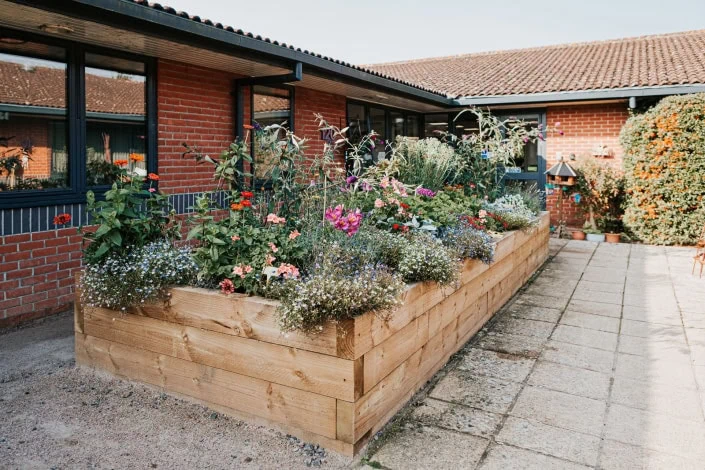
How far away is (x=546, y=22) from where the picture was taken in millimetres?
18016

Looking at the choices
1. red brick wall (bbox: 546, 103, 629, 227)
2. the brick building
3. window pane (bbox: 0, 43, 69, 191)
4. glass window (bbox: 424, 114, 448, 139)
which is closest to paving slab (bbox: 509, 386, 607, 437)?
the brick building

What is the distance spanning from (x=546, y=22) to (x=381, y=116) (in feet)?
33.4

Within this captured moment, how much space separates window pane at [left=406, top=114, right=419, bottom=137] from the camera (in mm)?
11937

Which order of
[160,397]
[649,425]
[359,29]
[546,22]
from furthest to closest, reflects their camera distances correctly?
[359,29] < [546,22] < [160,397] < [649,425]

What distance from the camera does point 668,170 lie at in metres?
8.95

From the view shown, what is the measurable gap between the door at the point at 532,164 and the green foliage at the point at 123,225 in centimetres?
873

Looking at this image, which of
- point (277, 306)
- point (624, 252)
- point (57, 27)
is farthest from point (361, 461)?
point (624, 252)

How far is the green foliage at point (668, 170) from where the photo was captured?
8.78 meters

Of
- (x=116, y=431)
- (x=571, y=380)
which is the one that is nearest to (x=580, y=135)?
(x=571, y=380)

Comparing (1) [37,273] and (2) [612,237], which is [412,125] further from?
(1) [37,273]

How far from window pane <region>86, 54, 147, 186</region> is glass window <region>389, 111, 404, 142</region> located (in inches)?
245

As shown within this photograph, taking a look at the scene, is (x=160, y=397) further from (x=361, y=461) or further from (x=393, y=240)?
(x=393, y=240)

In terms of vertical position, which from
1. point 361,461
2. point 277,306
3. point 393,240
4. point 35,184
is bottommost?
point 361,461

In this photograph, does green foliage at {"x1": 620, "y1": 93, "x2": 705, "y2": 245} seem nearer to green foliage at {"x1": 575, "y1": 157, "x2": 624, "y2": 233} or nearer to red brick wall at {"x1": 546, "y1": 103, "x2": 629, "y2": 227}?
green foliage at {"x1": 575, "y1": 157, "x2": 624, "y2": 233}
